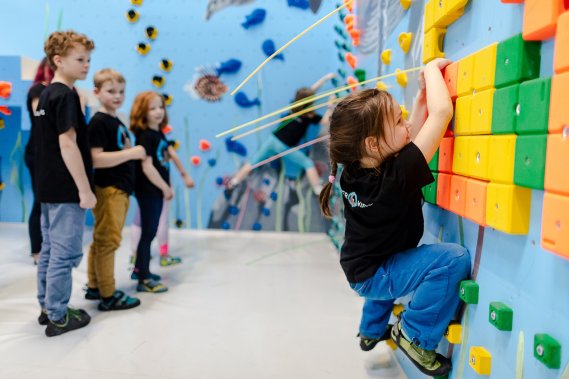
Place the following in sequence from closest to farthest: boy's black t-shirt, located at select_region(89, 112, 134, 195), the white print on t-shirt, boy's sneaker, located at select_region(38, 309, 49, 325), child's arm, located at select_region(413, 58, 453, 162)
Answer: child's arm, located at select_region(413, 58, 453, 162) → the white print on t-shirt → boy's sneaker, located at select_region(38, 309, 49, 325) → boy's black t-shirt, located at select_region(89, 112, 134, 195)

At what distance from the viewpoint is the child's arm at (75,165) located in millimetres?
1574

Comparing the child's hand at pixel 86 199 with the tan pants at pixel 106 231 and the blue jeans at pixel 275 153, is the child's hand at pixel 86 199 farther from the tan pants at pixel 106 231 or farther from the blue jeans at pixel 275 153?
the blue jeans at pixel 275 153

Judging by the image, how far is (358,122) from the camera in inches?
41.9

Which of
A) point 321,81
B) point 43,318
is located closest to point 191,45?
point 321,81

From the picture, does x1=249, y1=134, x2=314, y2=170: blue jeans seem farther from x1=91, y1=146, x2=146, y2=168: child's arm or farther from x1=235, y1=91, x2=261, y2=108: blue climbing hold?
x1=91, y1=146, x2=146, y2=168: child's arm

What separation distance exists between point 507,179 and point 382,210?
33 centimetres

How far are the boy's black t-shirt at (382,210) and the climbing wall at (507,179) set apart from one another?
0.08 metres

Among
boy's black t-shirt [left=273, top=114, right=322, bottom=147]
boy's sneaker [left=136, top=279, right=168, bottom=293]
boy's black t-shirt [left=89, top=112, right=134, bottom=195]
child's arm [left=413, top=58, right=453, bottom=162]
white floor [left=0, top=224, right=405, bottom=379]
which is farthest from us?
boy's black t-shirt [left=273, top=114, right=322, bottom=147]

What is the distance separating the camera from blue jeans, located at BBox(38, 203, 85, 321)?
1.64 m

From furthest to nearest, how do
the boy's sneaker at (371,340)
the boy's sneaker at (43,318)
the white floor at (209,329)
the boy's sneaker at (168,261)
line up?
1. the boy's sneaker at (168,261)
2. the boy's sneaker at (43,318)
3. the white floor at (209,329)
4. the boy's sneaker at (371,340)

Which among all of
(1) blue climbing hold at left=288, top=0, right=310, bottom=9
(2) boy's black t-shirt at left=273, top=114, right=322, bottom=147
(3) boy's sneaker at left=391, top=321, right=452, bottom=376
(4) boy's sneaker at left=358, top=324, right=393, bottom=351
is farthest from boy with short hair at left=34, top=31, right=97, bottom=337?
(1) blue climbing hold at left=288, top=0, right=310, bottom=9

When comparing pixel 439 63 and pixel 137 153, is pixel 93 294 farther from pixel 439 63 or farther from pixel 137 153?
pixel 439 63

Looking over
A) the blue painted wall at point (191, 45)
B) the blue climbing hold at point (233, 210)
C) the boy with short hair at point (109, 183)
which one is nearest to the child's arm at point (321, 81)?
the blue painted wall at point (191, 45)

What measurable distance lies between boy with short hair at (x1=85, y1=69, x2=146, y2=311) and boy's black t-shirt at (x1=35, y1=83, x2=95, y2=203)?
0.21 meters
